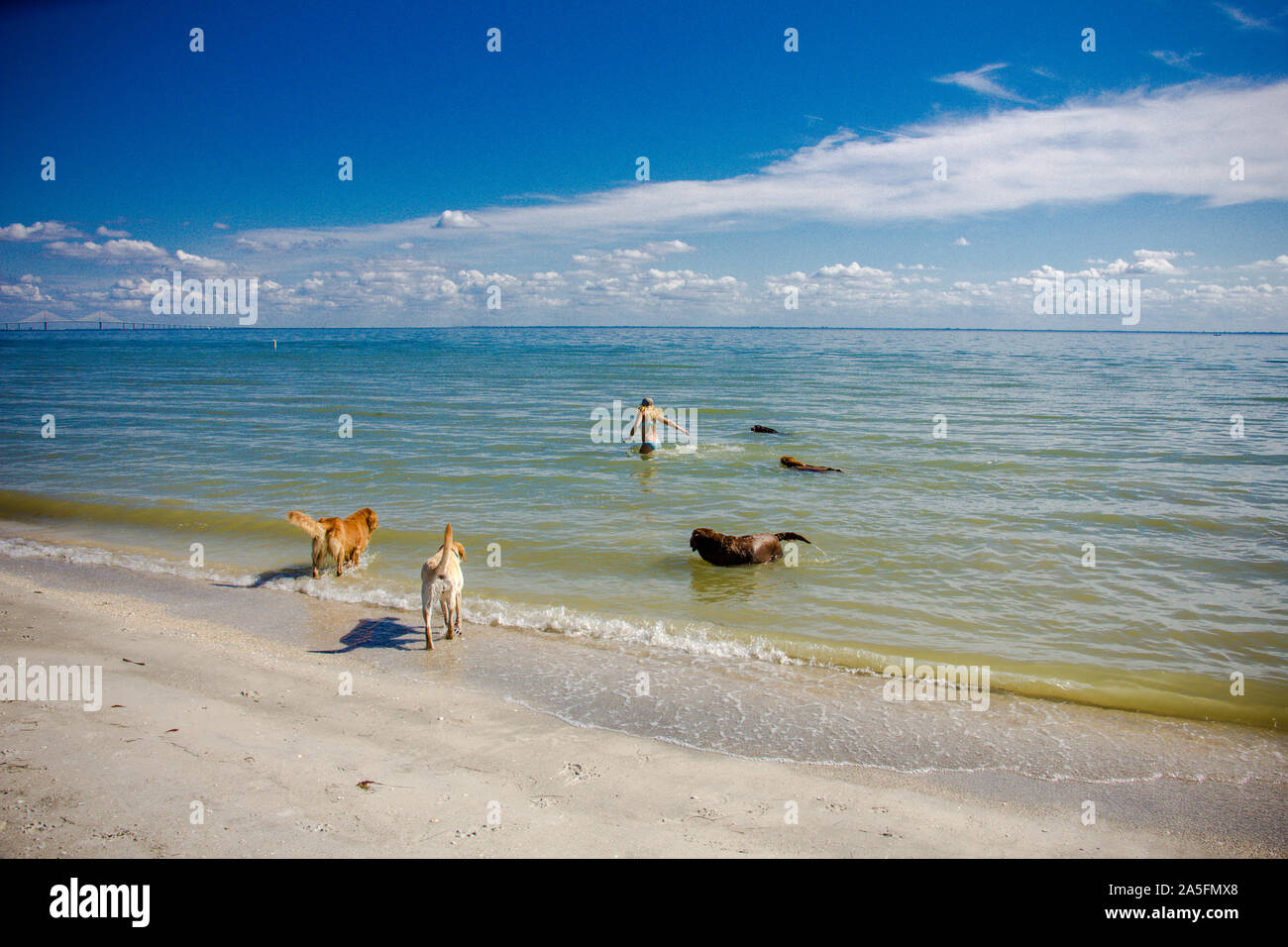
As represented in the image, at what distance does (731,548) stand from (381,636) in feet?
15.0

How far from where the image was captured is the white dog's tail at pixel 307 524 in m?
8.70

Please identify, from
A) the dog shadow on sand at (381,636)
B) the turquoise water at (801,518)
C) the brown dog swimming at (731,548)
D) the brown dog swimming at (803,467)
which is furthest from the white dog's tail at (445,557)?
the brown dog swimming at (803,467)

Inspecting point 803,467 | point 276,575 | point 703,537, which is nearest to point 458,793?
point 703,537

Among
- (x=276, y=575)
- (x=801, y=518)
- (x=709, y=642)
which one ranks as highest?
(x=801, y=518)

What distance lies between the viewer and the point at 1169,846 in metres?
4.14

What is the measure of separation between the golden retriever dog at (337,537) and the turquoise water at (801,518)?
32 cm

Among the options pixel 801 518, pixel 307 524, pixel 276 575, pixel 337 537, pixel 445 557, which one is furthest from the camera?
pixel 801 518

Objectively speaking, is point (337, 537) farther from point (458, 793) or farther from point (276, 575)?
point (458, 793)

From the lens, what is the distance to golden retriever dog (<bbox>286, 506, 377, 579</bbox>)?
897 cm

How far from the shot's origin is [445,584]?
7035mm

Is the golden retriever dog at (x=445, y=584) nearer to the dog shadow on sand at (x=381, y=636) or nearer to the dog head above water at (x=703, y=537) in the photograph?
the dog shadow on sand at (x=381, y=636)

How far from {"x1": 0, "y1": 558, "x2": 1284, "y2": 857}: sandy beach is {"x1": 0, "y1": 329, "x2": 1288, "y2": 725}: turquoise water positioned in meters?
2.06
